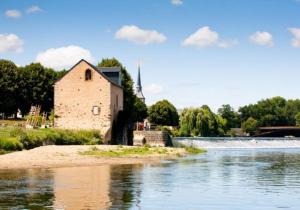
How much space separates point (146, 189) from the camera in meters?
24.4

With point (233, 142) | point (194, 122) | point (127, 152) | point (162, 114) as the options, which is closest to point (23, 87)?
point (233, 142)

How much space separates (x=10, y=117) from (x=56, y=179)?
7143cm

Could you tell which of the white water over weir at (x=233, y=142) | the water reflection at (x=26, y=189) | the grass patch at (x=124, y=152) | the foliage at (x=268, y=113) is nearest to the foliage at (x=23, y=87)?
the white water over weir at (x=233, y=142)

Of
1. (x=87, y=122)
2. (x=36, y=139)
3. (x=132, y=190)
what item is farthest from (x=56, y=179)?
(x=87, y=122)

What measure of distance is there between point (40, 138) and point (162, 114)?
95.6m

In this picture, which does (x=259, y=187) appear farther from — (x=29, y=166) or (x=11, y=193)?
(x=29, y=166)

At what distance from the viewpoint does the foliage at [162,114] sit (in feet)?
470

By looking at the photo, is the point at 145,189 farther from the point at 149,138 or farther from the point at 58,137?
the point at 149,138

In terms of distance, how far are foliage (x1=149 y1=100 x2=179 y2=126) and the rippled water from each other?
355ft

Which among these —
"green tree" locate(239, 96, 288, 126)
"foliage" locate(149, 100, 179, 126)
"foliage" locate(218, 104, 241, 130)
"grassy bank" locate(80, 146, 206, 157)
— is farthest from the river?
"foliage" locate(218, 104, 241, 130)

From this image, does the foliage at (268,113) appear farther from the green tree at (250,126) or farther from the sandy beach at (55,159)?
the sandy beach at (55,159)

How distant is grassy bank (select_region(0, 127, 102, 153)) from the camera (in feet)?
142

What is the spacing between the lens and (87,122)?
65.6 metres

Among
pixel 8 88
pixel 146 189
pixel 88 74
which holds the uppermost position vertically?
pixel 8 88
